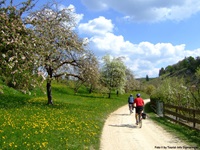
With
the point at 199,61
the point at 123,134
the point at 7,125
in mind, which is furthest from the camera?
the point at 199,61

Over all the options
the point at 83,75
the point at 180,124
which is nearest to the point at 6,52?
the point at 180,124

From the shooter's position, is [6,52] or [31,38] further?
[31,38]

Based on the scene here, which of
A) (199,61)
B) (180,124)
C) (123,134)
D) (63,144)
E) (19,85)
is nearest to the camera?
(19,85)

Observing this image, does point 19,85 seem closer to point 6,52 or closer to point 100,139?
point 6,52

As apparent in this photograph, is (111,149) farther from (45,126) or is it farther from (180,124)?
(180,124)

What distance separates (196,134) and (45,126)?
8.38 meters

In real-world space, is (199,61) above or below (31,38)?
above

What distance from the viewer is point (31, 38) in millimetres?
6902

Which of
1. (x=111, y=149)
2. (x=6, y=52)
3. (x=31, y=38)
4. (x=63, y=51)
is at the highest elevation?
(x=63, y=51)

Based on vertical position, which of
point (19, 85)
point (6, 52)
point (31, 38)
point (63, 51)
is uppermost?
point (63, 51)

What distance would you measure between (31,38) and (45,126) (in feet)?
22.8

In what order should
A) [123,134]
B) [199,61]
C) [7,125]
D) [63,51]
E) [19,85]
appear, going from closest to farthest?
[19,85] < [7,125] < [123,134] < [63,51] < [199,61]

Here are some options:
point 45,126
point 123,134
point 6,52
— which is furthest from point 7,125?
point 6,52

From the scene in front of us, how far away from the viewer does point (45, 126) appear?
42.1 ft
